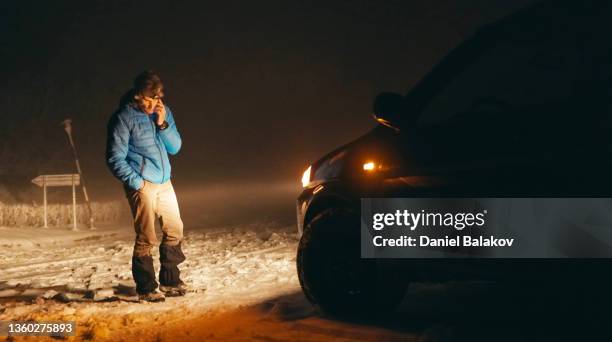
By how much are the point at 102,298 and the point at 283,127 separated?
3599cm

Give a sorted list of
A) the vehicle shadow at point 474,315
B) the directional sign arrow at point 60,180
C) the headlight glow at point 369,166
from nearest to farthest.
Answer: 1. the vehicle shadow at point 474,315
2. the headlight glow at point 369,166
3. the directional sign arrow at point 60,180

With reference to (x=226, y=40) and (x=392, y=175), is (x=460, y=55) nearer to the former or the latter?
(x=392, y=175)

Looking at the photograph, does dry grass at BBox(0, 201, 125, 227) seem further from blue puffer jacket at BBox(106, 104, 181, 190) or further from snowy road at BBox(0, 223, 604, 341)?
blue puffer jacket at BBox(106, 104, 181, 190)

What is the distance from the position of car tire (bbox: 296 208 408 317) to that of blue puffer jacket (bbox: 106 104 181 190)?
1.58 m

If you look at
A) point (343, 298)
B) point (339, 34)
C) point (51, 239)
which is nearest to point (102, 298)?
point (343, 298)

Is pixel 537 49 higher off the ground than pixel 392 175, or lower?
higher

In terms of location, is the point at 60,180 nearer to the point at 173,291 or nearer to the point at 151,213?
the point at 173,291

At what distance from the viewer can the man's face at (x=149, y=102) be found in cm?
491

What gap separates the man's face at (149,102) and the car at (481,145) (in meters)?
1.71

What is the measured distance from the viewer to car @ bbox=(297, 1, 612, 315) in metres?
2.68

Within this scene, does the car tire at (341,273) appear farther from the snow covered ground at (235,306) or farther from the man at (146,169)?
the man at (146,169)

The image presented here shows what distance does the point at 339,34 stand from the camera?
204 feet

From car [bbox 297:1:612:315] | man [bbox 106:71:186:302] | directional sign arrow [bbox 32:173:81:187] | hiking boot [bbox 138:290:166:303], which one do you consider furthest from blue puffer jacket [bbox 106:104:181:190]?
directional sign arrow [bbox 32:173:81:187]

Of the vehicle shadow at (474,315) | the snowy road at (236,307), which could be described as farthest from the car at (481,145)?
the snowy road at (236,307)
